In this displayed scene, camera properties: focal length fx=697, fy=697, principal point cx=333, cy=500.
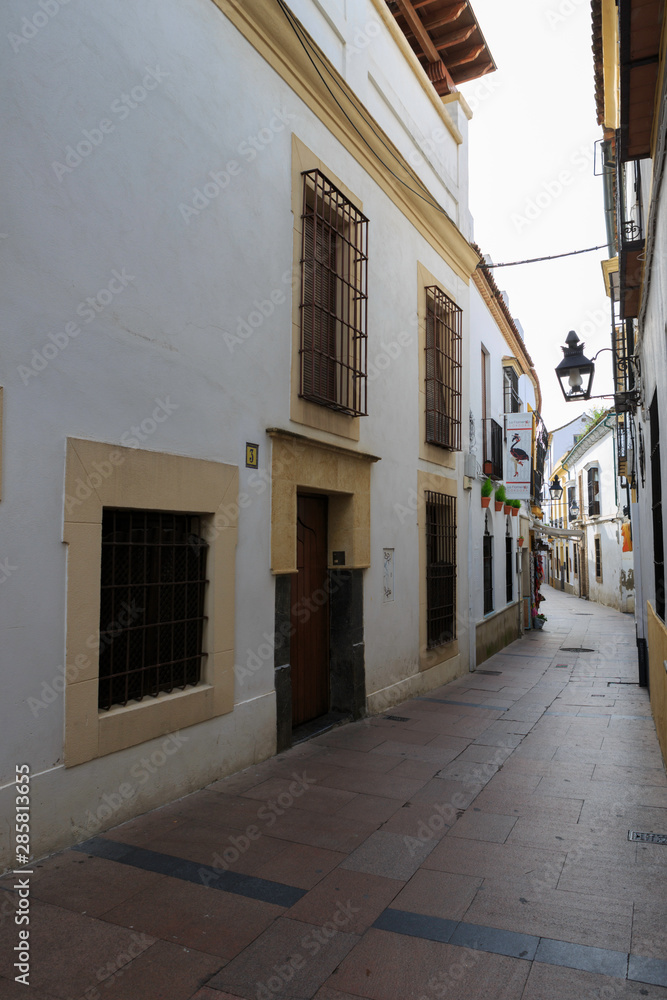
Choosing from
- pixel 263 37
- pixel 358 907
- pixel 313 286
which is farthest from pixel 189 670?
pixel 263 37

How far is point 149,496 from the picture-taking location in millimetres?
4172

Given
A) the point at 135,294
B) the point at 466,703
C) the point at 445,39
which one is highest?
the point at 445,39

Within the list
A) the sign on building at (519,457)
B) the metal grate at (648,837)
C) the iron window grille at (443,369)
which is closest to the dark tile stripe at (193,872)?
the metal grate at (648,837)

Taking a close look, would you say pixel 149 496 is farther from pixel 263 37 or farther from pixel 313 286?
pixel 263 37

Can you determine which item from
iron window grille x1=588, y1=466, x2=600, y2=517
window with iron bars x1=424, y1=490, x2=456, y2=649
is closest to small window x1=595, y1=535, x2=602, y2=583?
iron window grille x1=588, y1=466, x2=600, y2=517

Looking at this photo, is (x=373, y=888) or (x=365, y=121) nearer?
(x=373, y=888)

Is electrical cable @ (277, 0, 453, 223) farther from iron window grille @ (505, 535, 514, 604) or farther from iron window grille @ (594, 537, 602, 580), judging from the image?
iron window grille @ (594, 537, 602, 580)

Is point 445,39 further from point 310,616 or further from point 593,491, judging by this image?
point 593,491

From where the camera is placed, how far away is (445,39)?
10.4m

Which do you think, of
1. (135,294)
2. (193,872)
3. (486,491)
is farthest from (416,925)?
(486,491)

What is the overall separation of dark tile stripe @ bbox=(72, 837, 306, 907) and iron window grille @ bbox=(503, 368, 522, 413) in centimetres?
1274

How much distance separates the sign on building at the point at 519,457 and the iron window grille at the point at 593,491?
54.8ft

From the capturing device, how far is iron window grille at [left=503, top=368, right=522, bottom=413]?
15.0m

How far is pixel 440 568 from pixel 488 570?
3637 mm
